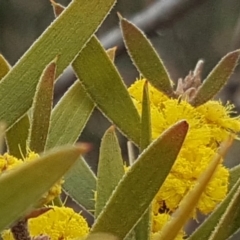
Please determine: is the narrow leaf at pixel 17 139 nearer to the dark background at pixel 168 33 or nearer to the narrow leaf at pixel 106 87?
the narrow leaf at pixel 106 87

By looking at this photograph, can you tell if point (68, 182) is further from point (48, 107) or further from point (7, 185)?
point (7, 185)

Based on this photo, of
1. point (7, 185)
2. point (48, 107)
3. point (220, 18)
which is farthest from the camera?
point (220, 18)

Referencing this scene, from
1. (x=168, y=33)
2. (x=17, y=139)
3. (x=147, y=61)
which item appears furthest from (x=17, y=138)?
(x=168, y=33)

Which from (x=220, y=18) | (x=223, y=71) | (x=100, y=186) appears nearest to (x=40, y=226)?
(x=100, y=186)

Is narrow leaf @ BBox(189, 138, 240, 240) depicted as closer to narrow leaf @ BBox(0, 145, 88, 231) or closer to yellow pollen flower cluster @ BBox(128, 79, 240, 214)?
yellow pollen flower cluster @ BBox(128, 79, 240, 214)

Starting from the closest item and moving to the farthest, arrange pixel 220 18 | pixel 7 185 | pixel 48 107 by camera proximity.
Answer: pixel 7 185, pixel 48 107, pixel 220 18

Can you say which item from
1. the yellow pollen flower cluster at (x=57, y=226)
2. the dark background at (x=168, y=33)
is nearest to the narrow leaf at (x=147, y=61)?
the yellow pollen flower cluster at (x=57, y=226)
